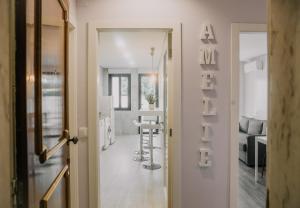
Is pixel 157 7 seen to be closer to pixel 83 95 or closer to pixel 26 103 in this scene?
pixel 83 95

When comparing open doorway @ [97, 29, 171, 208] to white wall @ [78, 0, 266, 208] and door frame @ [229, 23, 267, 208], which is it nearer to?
white wall @ [78, 0, 266, 208]

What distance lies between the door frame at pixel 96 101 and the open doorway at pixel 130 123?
0.10m

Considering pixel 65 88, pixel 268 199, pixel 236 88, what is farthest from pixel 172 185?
pixel 268 199

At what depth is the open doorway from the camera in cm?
358

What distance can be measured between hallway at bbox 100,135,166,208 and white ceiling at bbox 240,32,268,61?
2752 millimetres

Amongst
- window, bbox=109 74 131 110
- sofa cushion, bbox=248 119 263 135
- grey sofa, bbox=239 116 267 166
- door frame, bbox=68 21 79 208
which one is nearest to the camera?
door frame, bbox=68 21 79 208

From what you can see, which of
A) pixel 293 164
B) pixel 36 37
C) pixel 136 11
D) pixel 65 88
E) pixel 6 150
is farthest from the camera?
pixel 136 11

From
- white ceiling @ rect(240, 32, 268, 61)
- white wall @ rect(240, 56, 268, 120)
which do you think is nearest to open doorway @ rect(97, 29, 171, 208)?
white ceiling @ rect(240, 32, 268, 61)

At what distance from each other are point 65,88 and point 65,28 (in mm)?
401

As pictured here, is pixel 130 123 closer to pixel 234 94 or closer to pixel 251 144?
pixel 251 144

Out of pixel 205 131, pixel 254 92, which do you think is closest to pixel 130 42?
pixel 205 131

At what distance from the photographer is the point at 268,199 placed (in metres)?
0.95

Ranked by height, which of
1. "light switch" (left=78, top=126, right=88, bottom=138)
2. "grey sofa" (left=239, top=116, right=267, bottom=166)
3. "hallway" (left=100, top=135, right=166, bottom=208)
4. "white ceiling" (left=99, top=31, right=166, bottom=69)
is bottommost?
"hallway" (left=100, top=135, right=166, bottom=208)

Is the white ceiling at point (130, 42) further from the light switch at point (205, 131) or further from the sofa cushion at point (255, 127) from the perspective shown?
the sofa cushion at point (255, 127)
